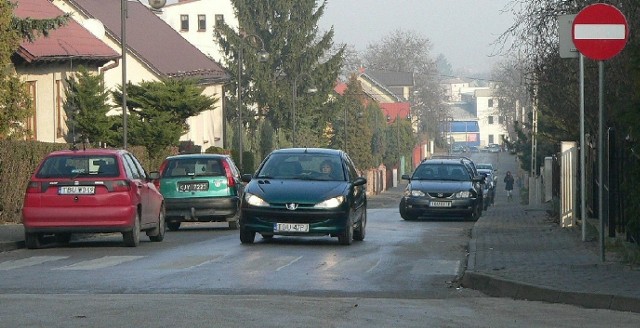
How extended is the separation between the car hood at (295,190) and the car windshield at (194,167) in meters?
7.29

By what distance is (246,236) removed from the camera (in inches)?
840

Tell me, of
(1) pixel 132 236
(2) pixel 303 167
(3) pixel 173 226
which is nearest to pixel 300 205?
(2) pixel 303 167

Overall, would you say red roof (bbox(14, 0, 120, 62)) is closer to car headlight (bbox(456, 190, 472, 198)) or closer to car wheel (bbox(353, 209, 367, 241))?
car headlight (bbox(456, 190, 472, 198))

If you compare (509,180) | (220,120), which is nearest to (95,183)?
(220,120)

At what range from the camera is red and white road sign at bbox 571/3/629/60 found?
15.1 m

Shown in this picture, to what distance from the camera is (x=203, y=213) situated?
92.4 ft

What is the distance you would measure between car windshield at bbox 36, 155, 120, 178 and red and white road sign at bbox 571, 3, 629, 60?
8323 millimetres

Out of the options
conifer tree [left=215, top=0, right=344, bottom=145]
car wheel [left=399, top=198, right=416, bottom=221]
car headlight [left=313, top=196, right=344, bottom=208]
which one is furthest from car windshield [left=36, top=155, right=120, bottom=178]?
conifer tree [left=215, top=0, right=344, bottom=145]

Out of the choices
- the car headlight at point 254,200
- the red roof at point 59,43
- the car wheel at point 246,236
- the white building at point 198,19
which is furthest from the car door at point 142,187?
the white building at point 198,19

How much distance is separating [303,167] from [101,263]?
562 cm

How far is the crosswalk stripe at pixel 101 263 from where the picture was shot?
1680 cm

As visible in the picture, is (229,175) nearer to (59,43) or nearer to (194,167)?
(194,167)

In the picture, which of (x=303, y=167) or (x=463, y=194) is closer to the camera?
(x=303, y=167)

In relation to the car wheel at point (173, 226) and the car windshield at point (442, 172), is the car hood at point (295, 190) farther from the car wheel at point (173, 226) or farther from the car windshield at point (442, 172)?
the car windshield at point (442, 172)
